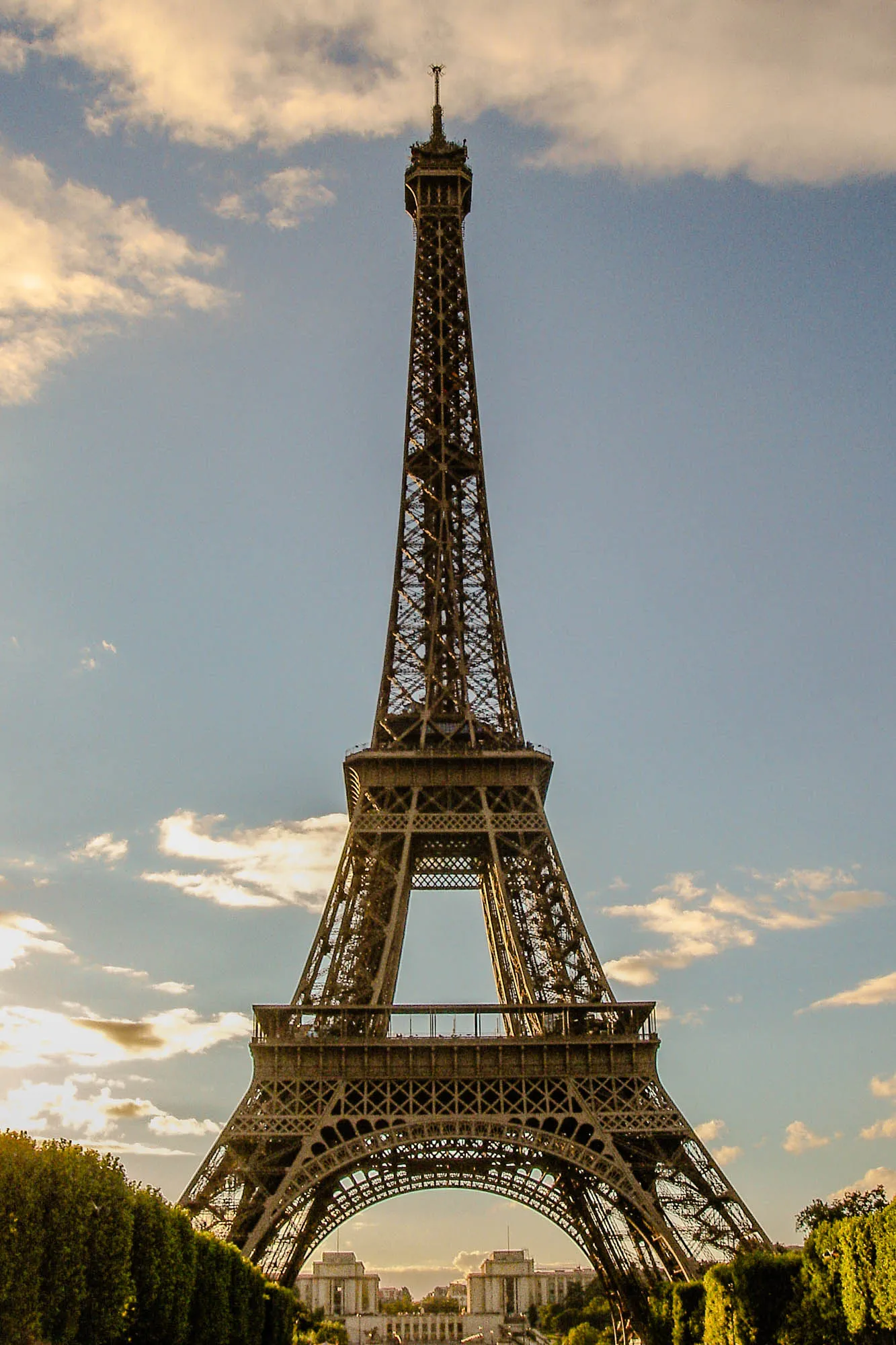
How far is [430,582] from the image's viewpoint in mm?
60406

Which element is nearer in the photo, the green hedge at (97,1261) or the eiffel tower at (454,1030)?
the green hedge at (97,1261)

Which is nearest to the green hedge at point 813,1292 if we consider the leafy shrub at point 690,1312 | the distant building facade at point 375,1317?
the leafy shrub at point 690,1312

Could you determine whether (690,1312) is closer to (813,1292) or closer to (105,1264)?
(813,1292)

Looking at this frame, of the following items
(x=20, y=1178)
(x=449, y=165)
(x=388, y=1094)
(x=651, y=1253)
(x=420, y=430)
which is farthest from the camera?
(x=449, y=165)

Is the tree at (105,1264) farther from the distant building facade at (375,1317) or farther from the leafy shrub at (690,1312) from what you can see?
the distant building facade at (375,1317)

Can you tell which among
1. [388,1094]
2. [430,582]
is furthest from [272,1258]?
[430,582]

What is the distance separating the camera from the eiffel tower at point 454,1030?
45.7m

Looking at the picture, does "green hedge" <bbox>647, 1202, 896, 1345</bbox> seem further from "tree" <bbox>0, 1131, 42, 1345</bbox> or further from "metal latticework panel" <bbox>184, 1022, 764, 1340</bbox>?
"tree" <bbox>0, 1131, 42, 1345</bbox>

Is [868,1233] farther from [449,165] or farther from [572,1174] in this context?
[449,165]

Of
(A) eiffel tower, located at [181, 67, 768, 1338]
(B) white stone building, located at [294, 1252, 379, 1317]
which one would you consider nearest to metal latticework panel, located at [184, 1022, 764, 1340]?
(A) eiffel tower, located at [181, 67, 768, 1338]

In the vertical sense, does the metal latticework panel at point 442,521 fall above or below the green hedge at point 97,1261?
above

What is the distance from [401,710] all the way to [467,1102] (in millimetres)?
17030

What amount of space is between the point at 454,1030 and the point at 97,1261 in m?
17.7

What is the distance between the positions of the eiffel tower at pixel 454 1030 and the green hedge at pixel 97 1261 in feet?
15.2
